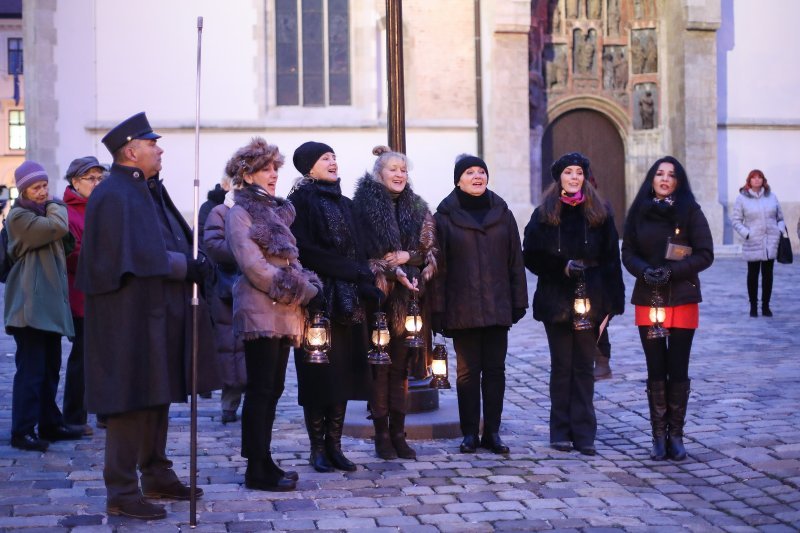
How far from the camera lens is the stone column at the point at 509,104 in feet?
80.0

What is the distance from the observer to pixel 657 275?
24.6ft

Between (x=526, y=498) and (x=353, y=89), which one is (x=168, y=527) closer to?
(x=526, y=498)

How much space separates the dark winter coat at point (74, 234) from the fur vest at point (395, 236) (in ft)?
7.14

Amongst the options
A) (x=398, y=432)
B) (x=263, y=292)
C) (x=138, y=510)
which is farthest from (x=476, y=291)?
(x=138, y=510)

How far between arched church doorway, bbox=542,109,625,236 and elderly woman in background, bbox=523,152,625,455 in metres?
19.5

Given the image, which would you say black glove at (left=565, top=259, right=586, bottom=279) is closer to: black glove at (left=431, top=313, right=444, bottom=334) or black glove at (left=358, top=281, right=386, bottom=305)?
black glove at (left=431, top=313, right=444, bottom=334)

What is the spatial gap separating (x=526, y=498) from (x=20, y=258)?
3832 millimetres

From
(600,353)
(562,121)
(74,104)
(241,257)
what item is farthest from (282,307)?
(562,121)

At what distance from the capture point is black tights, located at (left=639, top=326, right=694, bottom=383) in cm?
755

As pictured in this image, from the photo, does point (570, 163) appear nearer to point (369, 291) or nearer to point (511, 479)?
point (369, 291)

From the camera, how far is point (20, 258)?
320 inches

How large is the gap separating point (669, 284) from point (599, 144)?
2023 cm

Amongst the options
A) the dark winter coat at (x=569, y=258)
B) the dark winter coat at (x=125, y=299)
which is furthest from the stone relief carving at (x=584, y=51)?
the dark winter coat at (x=125, y=299)

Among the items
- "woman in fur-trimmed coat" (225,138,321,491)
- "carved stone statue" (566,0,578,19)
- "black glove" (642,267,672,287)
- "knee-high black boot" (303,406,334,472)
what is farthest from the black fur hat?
"carved stone statue" (566,0,578,19)
